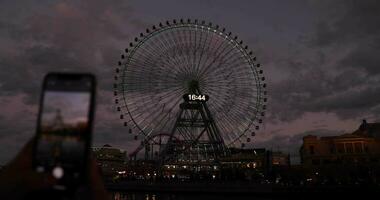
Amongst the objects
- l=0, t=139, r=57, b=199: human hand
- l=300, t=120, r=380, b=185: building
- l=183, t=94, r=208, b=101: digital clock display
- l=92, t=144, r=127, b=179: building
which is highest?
l=183, t=94, r=208, b=101: digital clock display

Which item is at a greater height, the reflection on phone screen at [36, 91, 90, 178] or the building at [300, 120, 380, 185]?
the building at [300, 120, 380, 185]

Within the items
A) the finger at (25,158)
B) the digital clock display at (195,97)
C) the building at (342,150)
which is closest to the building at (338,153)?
the building at (342,150)

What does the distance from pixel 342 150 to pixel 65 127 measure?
8250 centimetres

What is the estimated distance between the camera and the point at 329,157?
3044 inches

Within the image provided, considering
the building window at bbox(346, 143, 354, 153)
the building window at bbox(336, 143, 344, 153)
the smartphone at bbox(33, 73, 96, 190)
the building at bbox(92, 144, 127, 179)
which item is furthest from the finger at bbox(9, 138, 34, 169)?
the building at bbox(92, 144, 127, 179)

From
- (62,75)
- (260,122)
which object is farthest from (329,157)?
(62,75)

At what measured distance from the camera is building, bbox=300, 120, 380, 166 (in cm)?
7556

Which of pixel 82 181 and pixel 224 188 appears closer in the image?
pixel 82 181

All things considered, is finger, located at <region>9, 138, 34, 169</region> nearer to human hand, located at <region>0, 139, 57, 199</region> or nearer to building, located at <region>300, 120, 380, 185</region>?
human hand, located at <region>0, 139, 57, 199</region>

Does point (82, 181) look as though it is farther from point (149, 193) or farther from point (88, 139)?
point (149, 193)

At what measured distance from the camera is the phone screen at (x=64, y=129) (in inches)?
146

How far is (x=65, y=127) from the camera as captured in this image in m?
3.98

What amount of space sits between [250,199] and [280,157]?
78496 millimetres

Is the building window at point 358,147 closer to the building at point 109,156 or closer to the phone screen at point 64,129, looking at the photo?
the phone screen at point 64,129
